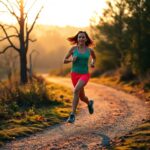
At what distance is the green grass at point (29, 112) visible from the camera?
12.3 meters

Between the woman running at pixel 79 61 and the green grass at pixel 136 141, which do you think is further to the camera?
the woman running at pixel 79 61

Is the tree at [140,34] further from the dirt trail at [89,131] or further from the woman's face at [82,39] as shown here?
the woman's face at [82,39]

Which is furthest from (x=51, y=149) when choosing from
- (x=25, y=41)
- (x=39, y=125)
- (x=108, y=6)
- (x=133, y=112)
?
(x=108, y=6)

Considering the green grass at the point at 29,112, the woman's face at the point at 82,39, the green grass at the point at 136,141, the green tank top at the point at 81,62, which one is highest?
the woman's face at the point at 82,39

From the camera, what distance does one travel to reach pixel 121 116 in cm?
1446

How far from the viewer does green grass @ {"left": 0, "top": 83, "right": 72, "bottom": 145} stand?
12273 mm

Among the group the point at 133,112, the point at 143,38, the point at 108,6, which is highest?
the point at 108,6

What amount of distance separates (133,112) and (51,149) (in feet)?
19.9

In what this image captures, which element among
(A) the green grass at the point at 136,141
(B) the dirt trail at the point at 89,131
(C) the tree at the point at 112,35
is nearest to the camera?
(A) the green grass at the point at 136,141

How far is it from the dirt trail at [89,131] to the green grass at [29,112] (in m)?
0.49

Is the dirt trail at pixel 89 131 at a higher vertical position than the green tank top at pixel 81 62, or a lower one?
lower

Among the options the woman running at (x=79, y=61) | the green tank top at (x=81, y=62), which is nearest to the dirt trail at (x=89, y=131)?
the woman running at (x=79, y=61)

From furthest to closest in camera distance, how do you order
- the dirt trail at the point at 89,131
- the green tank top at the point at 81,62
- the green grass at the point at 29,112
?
the green grass at the point at 29,112 → the green tank top at the point at 81,62 → the dirt trail at the point at 89,131

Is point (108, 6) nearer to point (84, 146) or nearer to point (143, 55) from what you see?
point (143, 55)
